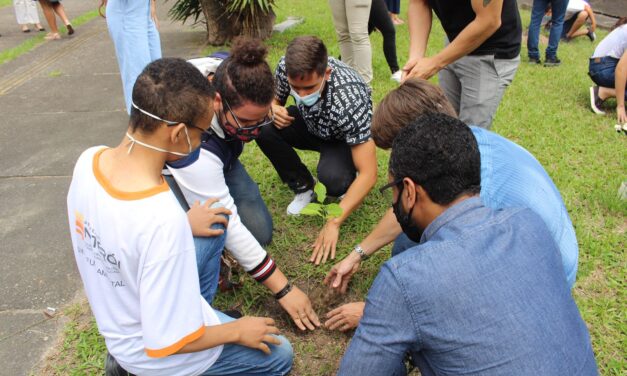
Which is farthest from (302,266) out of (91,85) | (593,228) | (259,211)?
(91,85)

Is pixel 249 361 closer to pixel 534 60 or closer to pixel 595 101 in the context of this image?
pixel 595 101

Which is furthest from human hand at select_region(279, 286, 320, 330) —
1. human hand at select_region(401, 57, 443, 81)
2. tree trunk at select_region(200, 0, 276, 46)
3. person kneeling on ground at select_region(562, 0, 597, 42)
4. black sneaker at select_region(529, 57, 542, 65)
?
person kneeling on ground at select_region(562, 0, 597, 42)

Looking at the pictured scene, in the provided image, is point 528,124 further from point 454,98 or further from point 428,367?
point 428,367

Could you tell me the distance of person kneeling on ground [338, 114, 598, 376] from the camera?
1098mm

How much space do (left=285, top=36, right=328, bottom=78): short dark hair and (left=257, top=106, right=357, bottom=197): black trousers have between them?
0.64 m

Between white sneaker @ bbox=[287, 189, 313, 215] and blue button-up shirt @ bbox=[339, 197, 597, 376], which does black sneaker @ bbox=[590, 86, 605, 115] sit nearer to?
white sneaker @ bbox=[287, 189, 313, 215]

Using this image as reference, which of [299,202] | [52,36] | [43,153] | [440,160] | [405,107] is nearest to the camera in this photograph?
[440,160]

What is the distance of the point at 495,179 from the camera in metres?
1.49

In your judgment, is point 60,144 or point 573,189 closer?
point 573,189

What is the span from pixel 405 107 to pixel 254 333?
102 centimetres

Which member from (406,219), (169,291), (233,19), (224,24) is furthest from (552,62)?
(169,291)

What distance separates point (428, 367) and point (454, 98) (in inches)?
83.9

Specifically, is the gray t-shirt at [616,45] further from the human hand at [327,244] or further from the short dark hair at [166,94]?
the short dark hair at [166,94]

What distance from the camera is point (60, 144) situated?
13.7 feet
